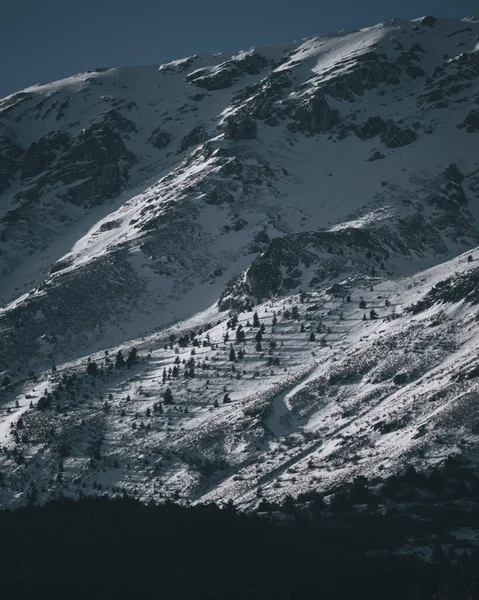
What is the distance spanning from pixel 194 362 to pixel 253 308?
2649 centimetres

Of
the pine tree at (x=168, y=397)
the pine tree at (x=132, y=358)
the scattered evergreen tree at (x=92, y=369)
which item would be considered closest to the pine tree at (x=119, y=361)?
the pine tree at (x=132, y=358)

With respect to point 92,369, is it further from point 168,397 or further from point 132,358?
point 168,397

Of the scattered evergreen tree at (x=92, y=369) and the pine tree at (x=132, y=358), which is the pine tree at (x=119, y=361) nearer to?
the pine tree at (x=132, y=358)

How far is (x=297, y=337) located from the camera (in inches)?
→ 6432

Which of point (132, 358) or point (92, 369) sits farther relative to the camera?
point (132, 358)

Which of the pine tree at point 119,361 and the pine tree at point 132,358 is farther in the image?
the pine tree at point 132,358

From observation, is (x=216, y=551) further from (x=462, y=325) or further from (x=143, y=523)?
(x=462, y=325)

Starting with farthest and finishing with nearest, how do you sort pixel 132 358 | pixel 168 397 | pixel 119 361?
1. pixel 132 358
2. pixel 119 361
3. pixel 168 397

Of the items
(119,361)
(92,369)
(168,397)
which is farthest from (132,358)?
(168,397)

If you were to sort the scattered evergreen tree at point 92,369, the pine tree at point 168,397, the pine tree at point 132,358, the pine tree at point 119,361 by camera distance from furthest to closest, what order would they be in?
1. the pine tree at point 132,358
2. the pine tree at point 119,361
3. the scattered evergreen tree at point 92,369
4. the pine tree at point 168,397

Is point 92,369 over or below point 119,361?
over

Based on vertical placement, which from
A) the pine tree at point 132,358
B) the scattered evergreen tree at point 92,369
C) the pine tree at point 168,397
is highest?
the scattered evergreen tree at point 92,369

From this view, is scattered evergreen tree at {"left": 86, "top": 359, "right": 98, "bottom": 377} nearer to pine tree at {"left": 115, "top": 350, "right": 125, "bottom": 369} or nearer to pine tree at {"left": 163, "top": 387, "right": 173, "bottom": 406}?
pine tree at {"left": 115, "top": 350, "right": 125, "bottom": 369}

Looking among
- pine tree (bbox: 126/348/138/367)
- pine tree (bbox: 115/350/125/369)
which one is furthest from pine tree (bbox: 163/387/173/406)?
pine tree (bbox: 115/350/125/369)
